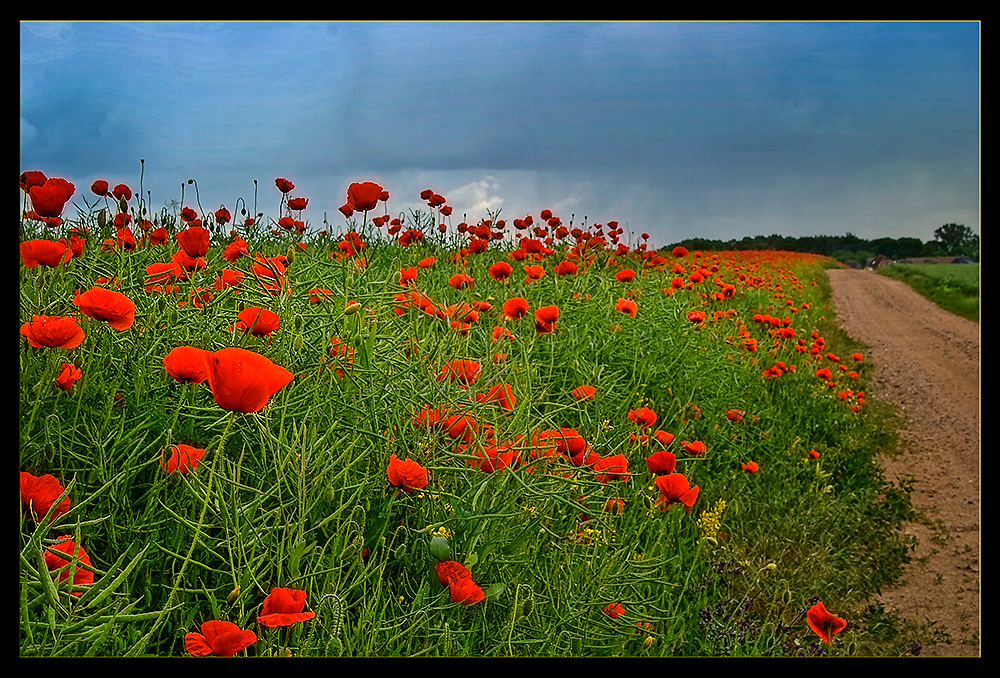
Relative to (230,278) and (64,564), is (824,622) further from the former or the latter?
(230,278)

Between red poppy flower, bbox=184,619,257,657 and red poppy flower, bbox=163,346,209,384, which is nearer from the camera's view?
red poppy flower, bbox=184,619,257,657

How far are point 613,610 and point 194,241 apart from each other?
1.02 m

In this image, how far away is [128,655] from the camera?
81cm

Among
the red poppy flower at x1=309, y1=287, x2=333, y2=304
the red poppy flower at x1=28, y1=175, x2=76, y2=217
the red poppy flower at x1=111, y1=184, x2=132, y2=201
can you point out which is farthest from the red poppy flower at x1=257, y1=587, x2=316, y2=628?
the red poppy flower at x1=111, y1=184, x2=132, y2=201

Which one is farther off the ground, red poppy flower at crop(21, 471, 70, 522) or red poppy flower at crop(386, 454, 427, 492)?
red poppy flower at crop(386, 454, 427, 492)

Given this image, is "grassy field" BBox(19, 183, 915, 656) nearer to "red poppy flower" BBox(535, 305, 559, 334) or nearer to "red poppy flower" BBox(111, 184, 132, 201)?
"red poppy flower" BBox(535, 305, 559, 334)

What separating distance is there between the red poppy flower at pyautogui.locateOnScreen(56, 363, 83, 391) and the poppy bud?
0.66 metres

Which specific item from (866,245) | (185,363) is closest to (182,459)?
(185,363)

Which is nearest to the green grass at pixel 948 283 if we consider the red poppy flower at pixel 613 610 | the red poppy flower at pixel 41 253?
the red poppy flower at pixel 613 610

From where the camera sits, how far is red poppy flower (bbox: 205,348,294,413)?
698 millimetres

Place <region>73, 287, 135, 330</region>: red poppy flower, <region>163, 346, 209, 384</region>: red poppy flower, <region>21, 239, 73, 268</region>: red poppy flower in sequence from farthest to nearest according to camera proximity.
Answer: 1. <region>21, 239, 73, 268</region>: red poppy flower
2. <region>73, 287, 135, 330</region>: red poppy flower
3. <region>163, 346, 209, 384</region>: red poppy flower
